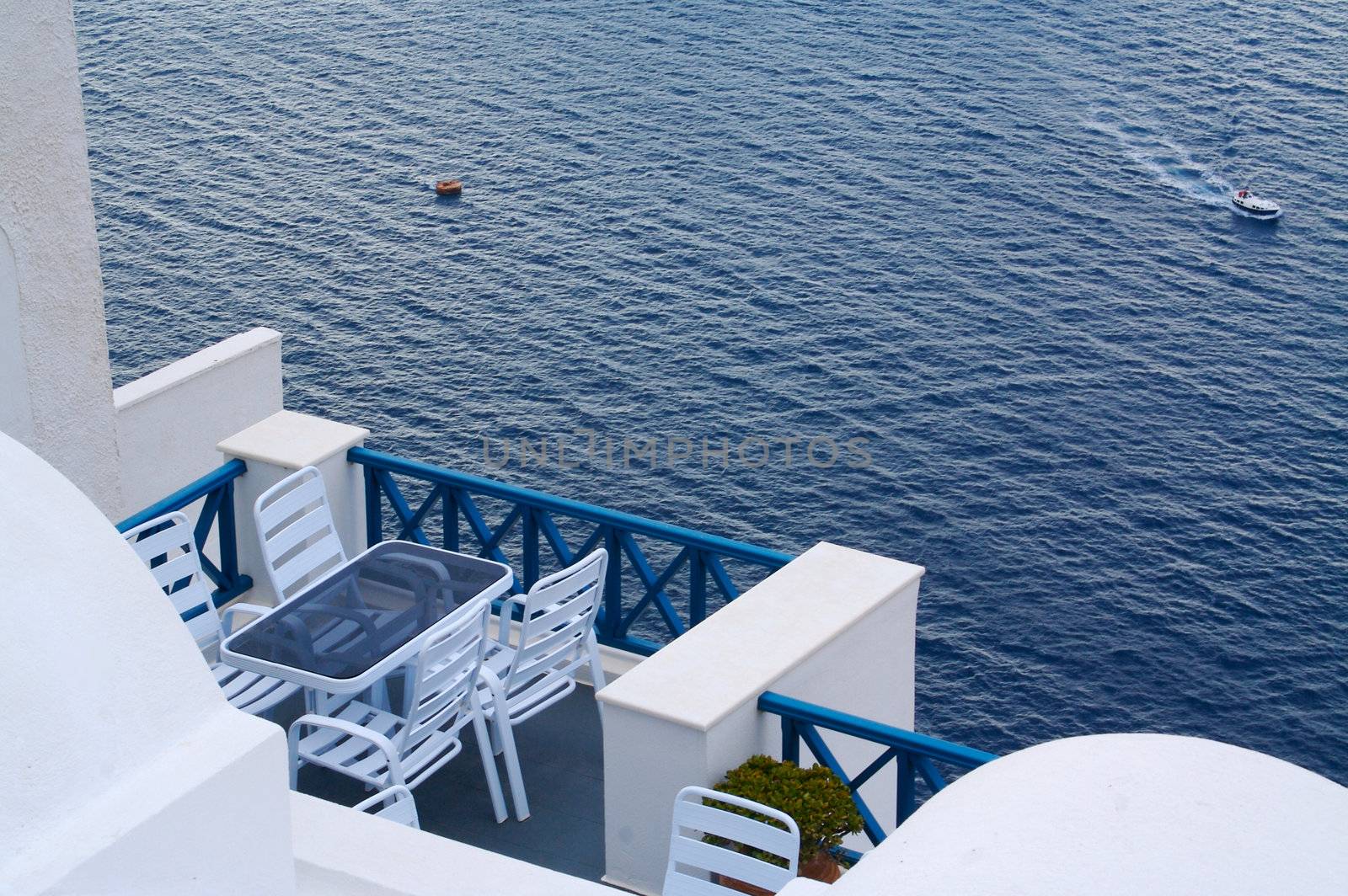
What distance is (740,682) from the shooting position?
555 cm

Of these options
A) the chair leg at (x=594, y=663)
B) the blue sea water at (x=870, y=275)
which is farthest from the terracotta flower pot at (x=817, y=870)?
the blue sea water at (x=870, y=275)

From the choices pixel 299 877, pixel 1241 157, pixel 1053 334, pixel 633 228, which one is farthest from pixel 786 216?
pixel 299 877

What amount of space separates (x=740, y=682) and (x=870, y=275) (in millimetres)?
41444

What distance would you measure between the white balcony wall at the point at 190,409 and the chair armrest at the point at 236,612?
1.54m

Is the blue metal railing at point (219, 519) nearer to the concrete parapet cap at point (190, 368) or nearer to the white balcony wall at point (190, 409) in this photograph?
the white balcony wall at point (190, 409)

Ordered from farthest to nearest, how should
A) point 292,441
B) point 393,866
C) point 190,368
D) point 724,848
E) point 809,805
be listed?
point 190,368, point 292,441, point 809,805, point 724,848, point 393,866

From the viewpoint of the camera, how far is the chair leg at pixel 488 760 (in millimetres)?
6059

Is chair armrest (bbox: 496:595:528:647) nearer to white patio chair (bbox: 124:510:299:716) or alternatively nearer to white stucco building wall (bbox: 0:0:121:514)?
white patio chair (bbox: 124:510:299:716)

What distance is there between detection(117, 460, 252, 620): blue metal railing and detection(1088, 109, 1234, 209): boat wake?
4800cm

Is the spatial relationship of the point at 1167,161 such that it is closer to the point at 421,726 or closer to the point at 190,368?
the point at 190,368

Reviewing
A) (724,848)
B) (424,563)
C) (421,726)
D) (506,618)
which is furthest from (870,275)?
(724,848)

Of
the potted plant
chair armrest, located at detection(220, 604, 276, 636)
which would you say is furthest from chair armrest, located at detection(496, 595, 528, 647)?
the potted plant

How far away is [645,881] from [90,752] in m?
3.28

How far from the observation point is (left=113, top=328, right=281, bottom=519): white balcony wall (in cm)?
855
